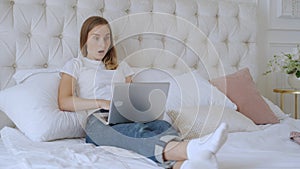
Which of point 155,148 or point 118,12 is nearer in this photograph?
point 155,148

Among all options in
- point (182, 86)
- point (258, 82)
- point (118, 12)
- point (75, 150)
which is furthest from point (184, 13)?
point (75, 150)

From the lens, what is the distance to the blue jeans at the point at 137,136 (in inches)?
43.1

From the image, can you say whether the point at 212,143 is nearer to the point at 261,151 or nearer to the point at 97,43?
the point at 261,151

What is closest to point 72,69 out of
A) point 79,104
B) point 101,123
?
point 79,104

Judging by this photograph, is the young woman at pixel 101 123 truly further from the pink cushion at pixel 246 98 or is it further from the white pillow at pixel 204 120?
the pink cushion at pixel 246 98

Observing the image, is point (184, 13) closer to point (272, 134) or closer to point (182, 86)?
point (182, 86)

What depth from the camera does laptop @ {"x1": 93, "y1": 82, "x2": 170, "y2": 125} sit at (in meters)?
1.32

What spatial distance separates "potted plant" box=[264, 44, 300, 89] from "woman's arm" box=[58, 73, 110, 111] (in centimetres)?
129

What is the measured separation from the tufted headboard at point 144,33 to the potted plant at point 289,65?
0.21 m

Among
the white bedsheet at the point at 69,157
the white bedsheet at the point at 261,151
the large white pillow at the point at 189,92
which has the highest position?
the large white pillow at the point at 189,92

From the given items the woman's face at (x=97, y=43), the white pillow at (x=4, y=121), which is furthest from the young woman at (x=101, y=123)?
the white pillow at (x=4, y=121)

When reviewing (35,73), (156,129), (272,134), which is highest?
(35,73)

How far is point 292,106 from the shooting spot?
264 centimetres

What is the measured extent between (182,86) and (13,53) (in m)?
0.85
